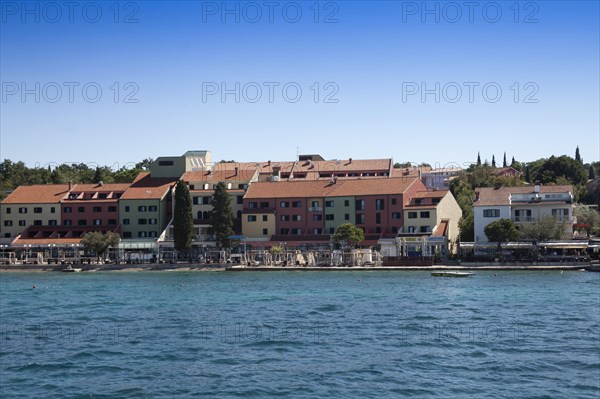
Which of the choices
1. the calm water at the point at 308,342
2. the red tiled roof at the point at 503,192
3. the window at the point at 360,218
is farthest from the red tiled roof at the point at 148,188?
the red tiled roof at the point at 503,192

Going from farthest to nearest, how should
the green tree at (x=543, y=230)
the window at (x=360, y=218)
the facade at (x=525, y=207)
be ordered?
the window at (x=360, y=218)
the facade at (x=525, y=207)
the green tree at (x=543, y=230)

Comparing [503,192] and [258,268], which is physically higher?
[503,192]

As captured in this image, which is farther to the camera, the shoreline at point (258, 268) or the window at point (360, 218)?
the window at point (360, 218)

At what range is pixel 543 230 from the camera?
78.9 meters

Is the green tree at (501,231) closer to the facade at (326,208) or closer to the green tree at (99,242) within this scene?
the facade at (326,208)

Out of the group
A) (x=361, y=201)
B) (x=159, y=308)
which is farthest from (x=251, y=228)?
(x=159, y=308)

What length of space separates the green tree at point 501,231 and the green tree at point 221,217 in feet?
85.8

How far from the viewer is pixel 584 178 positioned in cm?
12019

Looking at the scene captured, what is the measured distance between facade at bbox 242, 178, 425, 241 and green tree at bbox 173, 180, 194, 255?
20.7ft

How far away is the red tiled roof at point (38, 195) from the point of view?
97.0 metres

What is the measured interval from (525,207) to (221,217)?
30.6 meters

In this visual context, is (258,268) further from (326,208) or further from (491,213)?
(491,213)

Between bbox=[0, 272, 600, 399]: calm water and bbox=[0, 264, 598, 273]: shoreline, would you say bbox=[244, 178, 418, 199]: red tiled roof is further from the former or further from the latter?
bbox=[0, 272, 600, 399]: calm water

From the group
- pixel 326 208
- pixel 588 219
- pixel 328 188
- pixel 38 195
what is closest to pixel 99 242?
pixel 38 195
